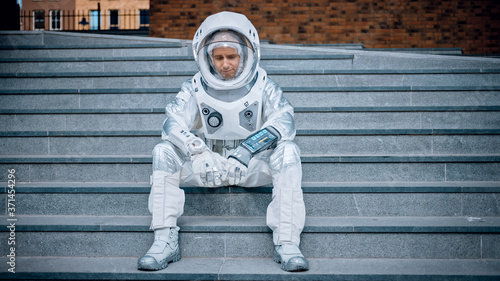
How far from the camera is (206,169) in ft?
7.70

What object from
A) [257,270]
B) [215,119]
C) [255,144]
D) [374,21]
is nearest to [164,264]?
[257,270]

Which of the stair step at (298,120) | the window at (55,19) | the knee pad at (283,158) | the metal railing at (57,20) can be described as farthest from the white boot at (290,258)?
the window at (55,19)

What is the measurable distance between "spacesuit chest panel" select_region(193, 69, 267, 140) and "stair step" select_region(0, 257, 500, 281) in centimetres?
74

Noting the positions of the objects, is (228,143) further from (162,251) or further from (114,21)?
(114,21)

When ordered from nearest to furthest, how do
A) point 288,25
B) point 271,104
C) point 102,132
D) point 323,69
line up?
1. point 271,104
2. point 102,132
3. point 323,69
4. point 288,25

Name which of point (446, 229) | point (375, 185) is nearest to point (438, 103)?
point (375, 185)

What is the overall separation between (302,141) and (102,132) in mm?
1453

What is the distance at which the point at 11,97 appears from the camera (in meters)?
3.89

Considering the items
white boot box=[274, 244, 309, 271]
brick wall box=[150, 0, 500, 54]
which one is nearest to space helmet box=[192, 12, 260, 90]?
white boot box=[274, 244, 309, 271]

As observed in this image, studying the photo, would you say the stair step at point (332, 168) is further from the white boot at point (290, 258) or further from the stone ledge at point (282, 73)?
the stone ledge at point (282, 73)

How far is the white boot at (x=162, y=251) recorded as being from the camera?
88.5 inches

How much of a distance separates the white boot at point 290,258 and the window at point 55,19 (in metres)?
14.6

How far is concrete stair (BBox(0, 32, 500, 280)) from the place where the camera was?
245 cm

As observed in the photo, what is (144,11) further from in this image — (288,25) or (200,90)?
(200,90)
